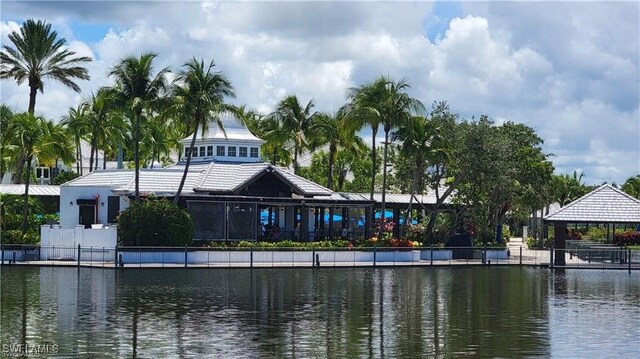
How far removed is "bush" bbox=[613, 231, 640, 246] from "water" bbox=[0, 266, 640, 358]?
26435 mm

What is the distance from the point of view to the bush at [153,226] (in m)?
61.1

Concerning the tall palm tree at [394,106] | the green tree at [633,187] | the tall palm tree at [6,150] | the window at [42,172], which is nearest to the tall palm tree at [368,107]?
the tall palm tree at [394,106]

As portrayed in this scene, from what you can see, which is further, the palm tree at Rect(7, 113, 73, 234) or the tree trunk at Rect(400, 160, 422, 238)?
the tree trunk at Rect(400, 160, 422, 238)

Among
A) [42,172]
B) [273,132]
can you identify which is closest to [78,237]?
[273,132]

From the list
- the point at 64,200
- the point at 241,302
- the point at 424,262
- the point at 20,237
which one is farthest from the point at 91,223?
the point at 241,302

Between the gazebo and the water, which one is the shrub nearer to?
the gazebo

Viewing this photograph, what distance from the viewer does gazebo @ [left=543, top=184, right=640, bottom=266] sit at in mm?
65000

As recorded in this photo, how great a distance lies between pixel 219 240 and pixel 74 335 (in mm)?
37168

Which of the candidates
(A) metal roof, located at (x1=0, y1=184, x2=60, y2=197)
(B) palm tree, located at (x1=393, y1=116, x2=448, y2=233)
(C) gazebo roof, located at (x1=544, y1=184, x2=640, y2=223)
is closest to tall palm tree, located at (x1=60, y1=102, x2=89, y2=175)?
(A) metal roof, located at (x1=0, y1=184, x2=60, y2=197)

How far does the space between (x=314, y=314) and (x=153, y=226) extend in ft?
84.7

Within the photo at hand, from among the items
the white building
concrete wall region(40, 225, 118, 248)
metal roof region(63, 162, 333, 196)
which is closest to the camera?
concrete wall region(40, 225, 118, 248)

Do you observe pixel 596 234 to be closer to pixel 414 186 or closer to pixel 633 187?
pixel 414 186

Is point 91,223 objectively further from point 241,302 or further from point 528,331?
point 528,331

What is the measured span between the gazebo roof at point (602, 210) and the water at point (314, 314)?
9178 millimetres
